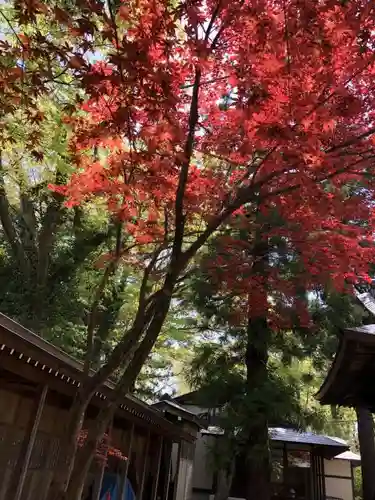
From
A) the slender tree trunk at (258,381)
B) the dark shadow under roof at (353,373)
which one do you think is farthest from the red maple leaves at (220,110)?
the slender tree trunk at (258,381)

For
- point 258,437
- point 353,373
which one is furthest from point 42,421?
point 258,437

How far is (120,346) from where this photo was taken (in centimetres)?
381

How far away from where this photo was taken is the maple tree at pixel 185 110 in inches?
139

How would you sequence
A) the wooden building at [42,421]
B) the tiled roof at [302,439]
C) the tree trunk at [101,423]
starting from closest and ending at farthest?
the tree trunk at [101,423] → the wooden building at [42,421] → the tiled roof at [302,439]

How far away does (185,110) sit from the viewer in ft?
17.8

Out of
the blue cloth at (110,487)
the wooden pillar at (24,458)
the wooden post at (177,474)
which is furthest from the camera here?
the wooden post at (177,474)

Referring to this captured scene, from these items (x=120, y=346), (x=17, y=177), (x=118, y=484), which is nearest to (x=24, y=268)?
(x=17, y=177)

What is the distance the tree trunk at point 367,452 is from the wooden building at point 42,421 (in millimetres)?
3587

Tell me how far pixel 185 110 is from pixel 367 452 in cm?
540

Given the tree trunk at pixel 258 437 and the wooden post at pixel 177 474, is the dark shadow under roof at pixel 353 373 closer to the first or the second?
the tree trunk at pixel 258 437

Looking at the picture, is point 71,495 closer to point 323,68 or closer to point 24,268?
point 323,68

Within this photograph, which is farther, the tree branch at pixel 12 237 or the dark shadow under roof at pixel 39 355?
the tree branch at pixel 12 237

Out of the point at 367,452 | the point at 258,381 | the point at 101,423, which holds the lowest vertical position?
the point at 101,423

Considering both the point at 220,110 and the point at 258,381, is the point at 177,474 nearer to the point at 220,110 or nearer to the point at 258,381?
the point at 258,381
